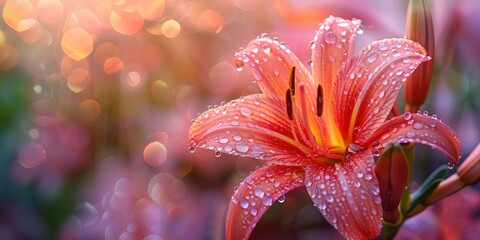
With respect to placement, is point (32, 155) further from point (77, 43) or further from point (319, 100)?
point (319, 100)

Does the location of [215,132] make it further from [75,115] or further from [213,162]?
[75,115]

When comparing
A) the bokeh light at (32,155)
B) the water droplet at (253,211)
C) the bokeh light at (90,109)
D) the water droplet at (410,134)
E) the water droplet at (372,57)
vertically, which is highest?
the water droplet at (372,57)

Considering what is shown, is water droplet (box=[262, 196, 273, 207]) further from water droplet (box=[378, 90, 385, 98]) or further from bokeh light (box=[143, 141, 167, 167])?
bokeh light (box=[143, 141, 167, 167])

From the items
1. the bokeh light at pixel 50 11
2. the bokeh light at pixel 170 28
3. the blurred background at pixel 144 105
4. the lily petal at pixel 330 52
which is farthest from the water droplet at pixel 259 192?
the bokeh light at pixel 50 11

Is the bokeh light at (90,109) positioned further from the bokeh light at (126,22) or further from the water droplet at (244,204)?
the water droplet at (244,204)

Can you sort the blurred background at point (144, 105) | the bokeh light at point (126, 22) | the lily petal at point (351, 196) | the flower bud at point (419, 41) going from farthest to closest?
the bokeh light at point (126, 22)
the blurred background at point (144, 105)
the flower bud at point (419, 41)
the lily petal at point (351, 196)
